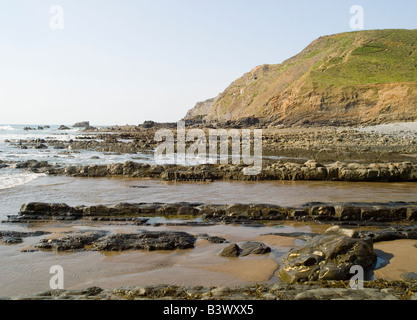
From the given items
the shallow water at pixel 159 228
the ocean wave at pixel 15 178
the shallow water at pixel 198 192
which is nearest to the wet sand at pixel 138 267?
the shallow water at pixel 159 228

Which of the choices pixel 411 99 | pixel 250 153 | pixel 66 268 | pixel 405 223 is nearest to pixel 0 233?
pixel 66 268

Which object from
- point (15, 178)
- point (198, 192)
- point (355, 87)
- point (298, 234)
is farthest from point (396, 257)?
point (355, 87)

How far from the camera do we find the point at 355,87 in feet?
188

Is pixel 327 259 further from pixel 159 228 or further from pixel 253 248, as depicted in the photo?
pixel 159 228

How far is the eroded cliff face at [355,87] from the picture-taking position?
5170cm

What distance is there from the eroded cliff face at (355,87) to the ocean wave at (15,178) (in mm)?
45878

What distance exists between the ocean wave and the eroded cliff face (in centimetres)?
4588

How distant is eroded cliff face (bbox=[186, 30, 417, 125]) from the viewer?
5170 cm

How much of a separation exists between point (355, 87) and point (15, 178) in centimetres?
5405

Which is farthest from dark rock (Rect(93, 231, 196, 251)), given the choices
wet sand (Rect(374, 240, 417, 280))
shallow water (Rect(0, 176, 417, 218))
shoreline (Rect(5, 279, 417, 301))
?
shallow water (Rect(0, 176, 417, 218))

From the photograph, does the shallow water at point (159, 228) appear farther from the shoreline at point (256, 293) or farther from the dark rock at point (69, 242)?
the shoreline at point (256, 293)
